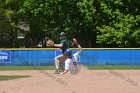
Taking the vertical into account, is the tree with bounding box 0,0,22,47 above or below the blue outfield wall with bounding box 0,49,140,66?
above

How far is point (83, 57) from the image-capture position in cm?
3309

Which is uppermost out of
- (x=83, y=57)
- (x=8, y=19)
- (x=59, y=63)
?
(x=8, y=19)

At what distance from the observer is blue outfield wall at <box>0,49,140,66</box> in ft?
108

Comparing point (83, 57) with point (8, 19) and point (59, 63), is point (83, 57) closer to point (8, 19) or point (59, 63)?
point (59, 63)

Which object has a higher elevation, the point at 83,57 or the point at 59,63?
the point at 59,63

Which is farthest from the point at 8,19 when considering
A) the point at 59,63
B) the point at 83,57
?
the point at 59,63

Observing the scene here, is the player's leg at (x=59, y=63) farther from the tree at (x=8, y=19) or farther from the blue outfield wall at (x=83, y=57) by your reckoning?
the tree at (x=8, y=19)

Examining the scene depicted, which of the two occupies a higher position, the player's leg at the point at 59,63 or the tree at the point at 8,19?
the tree at the point at 8,19

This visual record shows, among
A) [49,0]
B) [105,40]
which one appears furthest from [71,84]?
[49,0]

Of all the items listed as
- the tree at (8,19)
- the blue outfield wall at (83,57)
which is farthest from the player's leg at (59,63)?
the tree at (8,19)

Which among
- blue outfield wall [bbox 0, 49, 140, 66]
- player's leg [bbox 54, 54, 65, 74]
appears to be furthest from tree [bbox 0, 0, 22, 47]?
player's leg [bbox 54, 54, 65, 74]

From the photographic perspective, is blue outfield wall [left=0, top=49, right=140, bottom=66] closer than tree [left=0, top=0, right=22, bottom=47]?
Yes

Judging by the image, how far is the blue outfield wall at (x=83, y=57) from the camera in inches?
1300

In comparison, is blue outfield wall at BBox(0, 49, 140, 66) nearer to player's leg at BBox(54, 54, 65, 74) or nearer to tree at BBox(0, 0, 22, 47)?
player's leg at BBox(54, 54, 65, 74)
